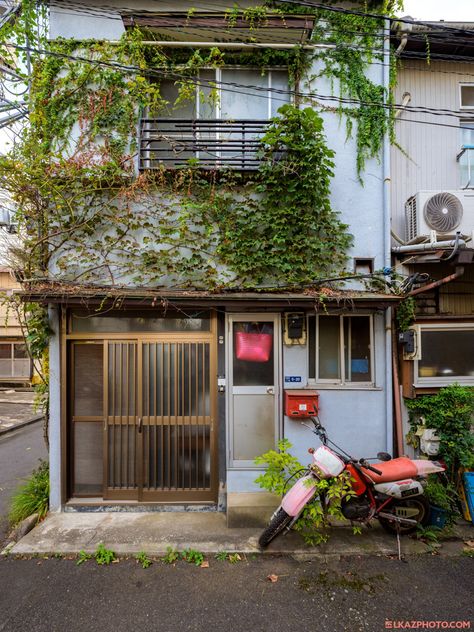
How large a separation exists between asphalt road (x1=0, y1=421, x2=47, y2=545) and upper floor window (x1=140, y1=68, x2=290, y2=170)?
20.2ft

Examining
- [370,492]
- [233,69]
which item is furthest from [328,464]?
[233,69]

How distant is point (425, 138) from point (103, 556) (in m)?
7.95

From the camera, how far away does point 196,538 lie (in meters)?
4.01

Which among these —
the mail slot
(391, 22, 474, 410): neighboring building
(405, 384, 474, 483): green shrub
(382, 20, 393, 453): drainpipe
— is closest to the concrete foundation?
the mail slot

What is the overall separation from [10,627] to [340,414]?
447cm

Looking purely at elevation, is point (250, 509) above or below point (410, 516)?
below

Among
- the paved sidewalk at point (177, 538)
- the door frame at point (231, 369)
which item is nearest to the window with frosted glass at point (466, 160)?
the door frame at point (231, 369)

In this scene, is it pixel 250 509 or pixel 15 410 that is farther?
pixel 15 410

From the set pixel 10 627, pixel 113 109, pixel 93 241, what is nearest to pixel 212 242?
pixel 93 241

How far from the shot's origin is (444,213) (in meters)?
4.66

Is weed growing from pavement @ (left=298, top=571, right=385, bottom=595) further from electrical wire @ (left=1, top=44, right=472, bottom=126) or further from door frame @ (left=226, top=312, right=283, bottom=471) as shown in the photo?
electrical wire @ (left=1, top=44, right=472, bottom=126)

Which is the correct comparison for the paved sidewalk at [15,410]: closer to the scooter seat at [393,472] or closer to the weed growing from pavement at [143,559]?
the weed growing from pavement at [143,559]

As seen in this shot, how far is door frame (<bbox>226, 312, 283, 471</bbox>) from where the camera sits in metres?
4.67

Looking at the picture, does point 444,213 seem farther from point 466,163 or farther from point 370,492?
point 370,492
